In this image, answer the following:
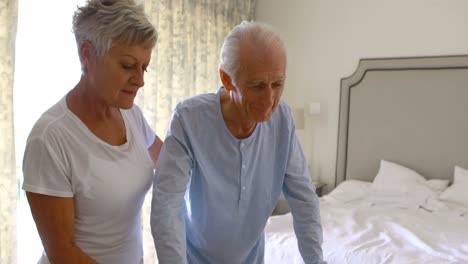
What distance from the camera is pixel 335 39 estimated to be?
3.88 m

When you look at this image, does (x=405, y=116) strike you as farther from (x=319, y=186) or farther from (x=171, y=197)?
(x=171, y=197)

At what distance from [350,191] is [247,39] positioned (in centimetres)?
269

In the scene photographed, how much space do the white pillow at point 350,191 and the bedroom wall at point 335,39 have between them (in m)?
Answer: 0.48

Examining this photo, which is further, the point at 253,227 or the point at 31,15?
the point at 31,15

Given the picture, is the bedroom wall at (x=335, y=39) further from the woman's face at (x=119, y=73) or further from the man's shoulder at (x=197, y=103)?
the woman's face at (x=119, y=73)

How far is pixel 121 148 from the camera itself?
1.05m

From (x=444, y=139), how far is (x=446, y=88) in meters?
0.44

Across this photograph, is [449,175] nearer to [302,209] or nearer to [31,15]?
[302,209]

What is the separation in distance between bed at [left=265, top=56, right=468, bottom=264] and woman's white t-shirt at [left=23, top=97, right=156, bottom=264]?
1.32 metres

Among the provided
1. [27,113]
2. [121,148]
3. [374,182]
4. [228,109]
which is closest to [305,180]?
[228,109]

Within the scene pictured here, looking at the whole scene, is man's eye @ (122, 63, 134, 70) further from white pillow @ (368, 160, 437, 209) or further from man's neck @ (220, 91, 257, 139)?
white pillow @ (368, 160, 437, 209)

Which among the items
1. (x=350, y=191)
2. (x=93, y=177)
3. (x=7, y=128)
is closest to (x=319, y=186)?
(x=350, y=191)

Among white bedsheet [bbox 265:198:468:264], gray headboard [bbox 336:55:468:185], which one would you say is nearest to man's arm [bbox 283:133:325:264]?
white bedsheet [bbox 265:198:468:264]

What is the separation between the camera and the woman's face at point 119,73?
0.93 meters
